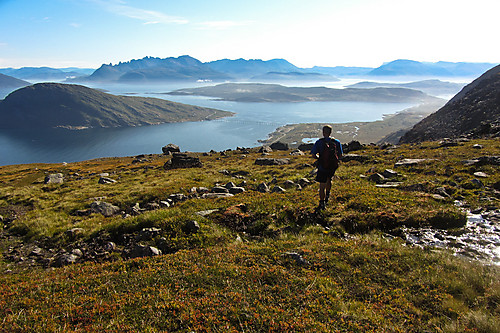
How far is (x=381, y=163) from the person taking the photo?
26734mm

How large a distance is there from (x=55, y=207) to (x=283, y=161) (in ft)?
98.3

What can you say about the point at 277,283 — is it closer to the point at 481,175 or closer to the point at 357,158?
the point at 481,175

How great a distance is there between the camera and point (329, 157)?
42.5 feet

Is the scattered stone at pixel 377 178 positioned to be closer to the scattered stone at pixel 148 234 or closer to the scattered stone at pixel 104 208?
the scattered stone at pixel 148 234

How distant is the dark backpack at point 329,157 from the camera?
12.9 m

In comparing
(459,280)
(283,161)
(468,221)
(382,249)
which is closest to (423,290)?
(459,280)

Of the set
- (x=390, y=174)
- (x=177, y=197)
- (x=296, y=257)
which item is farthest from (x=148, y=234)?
(x=390, y=174)

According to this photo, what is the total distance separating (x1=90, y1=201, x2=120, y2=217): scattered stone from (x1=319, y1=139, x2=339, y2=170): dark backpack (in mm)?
14882

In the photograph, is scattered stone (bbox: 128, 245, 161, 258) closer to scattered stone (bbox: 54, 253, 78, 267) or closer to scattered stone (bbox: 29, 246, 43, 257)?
scattered stone (bbox: 54, 253, 78, 267)

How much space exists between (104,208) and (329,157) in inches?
637

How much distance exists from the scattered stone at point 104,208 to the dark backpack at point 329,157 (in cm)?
1488

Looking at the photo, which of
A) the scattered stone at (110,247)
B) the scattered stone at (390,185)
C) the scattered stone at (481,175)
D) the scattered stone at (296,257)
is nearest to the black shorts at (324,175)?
the scattered stone at (296,257)

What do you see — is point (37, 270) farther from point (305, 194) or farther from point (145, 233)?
point (305, 194)

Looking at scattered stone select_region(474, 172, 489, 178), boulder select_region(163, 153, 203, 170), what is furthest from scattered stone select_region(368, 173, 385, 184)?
boulder select_region(163, 153, 203, 170)
